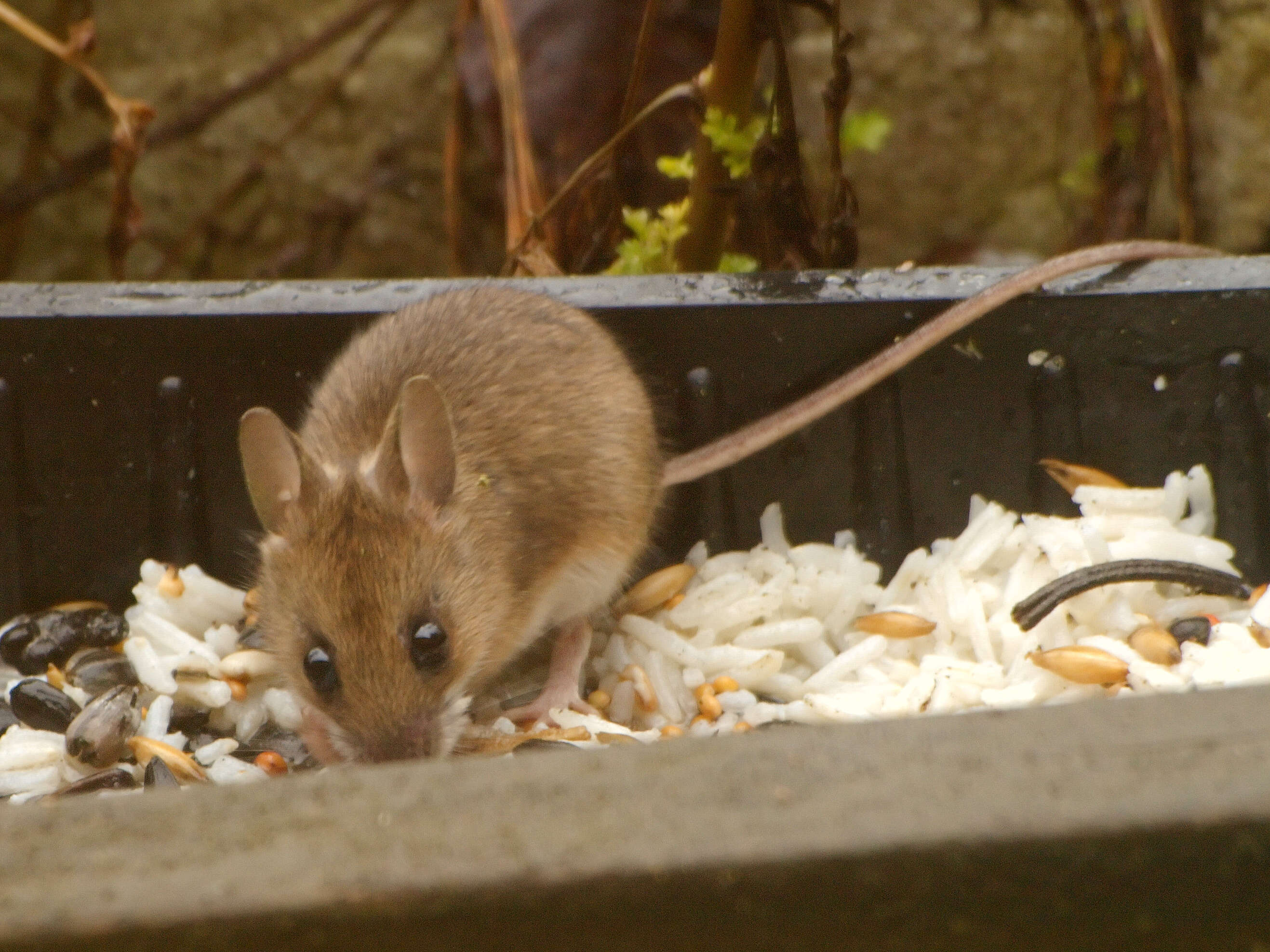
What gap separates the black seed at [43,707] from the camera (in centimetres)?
249

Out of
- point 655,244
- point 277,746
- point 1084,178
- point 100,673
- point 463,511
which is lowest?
point 277,746

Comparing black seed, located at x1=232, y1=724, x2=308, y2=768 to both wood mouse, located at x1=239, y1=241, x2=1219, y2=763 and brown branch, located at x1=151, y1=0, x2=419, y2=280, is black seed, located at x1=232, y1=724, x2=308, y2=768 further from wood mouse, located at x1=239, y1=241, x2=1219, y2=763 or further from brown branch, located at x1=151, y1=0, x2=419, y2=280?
brown branch, located at x1=151, y1=0, x2=419, y2=280

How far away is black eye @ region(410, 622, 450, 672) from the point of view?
215 cm

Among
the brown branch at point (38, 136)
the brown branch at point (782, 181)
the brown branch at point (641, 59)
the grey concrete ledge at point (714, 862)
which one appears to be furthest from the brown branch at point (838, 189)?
the brown branch at point (38, 136)

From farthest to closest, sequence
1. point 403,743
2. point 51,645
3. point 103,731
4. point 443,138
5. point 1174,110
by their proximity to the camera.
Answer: point 443,138
point 1174,110
point 51,645
point 103,731
point 403,743

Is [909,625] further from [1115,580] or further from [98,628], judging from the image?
[98,628]

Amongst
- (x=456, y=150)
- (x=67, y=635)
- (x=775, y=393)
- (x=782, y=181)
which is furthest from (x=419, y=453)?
(x=456, y=150)

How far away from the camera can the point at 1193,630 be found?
248cm

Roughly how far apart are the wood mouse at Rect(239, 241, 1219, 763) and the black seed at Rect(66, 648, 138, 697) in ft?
1.18

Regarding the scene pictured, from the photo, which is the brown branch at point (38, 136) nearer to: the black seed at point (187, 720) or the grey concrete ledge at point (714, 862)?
the black seed at point (187, 720)

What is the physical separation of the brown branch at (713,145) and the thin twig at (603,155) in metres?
0.08

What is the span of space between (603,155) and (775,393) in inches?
28.8

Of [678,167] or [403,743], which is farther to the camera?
[678,167]

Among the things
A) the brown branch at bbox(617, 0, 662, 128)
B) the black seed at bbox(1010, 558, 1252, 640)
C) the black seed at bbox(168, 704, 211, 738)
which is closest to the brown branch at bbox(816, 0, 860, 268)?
the brown branch at bbox(617, 0, 662, 128)
